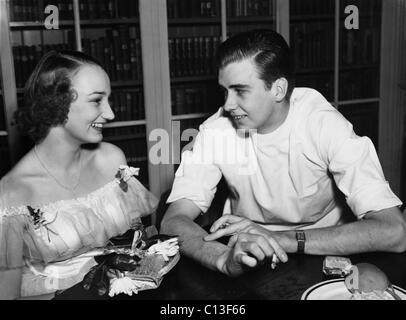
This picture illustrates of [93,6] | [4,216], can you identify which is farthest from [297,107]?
[93,6]

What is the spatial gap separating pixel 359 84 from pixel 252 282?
2.52 m

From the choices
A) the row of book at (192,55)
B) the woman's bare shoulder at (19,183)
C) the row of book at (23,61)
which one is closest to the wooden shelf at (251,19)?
the row of book at (192,55)

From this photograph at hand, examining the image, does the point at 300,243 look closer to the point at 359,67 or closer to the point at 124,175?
the point at 124,175

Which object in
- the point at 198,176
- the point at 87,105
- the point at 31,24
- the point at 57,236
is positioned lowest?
the point at 57,236

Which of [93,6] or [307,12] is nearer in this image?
[93,6]

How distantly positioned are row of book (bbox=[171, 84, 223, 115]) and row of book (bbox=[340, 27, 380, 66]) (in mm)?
917

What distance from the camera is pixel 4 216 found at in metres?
1.28

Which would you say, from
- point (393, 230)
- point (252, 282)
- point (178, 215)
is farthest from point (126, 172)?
point (393, 230)

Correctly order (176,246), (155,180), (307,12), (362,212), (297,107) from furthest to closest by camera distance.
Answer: (307,12)
(155,180)
(297,107)
(362,212)
(176,246)

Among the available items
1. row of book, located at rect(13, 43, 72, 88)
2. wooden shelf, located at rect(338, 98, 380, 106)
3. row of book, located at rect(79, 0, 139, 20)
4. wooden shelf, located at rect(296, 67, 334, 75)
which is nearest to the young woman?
row of book, located at rect(13, 43, 72, 88)

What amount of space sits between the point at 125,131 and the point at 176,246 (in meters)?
1.82

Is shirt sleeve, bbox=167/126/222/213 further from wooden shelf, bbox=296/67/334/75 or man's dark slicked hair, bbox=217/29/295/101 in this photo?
wooden shelf, bbox=296/67/334/75

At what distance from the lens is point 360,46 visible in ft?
10.3
